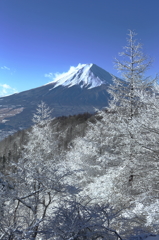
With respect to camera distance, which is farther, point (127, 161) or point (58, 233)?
point (127, 161)

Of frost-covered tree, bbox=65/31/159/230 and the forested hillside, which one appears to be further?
frost-covered tree, bbox=65/31/159/230

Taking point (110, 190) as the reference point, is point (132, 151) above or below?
A: above

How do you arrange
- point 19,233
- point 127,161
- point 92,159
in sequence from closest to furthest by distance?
point 19,233
point 127,161
point 92,159

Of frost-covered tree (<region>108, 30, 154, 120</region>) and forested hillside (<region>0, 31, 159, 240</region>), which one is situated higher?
frost-covered tree (<region>108, 30, 154, 120</region>)

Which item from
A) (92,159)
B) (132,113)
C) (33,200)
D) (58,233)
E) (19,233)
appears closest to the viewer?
(58,233)

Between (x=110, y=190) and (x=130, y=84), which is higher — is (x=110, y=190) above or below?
below

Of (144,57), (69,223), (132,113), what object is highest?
(144,57)

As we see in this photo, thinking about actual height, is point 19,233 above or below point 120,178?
below

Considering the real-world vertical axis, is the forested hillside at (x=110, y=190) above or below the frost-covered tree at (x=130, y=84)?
below

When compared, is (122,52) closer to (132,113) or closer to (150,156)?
(132,113)

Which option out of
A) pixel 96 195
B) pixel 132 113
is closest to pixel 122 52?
pixel 132 113

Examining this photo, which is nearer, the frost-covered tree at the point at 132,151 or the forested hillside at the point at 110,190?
the forested hillside at the point at 110,190
